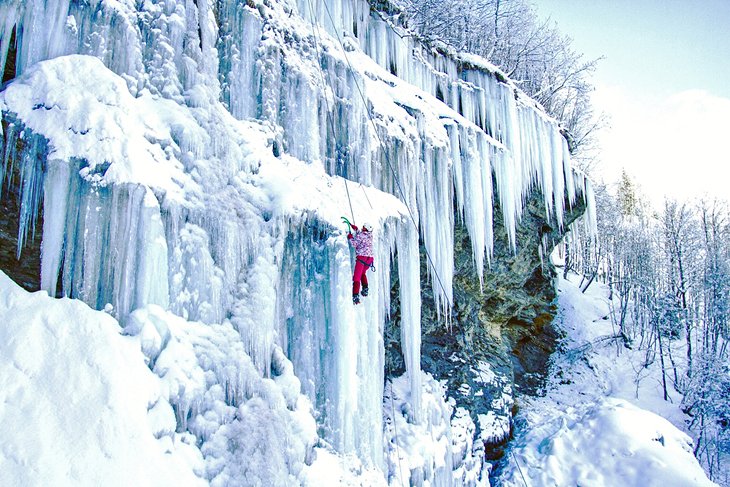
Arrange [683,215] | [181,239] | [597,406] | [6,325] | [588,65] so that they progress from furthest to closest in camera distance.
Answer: [683,215] < [588,65] < [597,406] < [181,239] < [6,325]

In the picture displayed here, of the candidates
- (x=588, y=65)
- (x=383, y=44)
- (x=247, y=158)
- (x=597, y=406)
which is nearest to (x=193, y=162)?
(x=247, y=158)

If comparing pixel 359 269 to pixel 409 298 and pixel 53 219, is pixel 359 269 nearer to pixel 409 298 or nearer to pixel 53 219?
pixel 409 298

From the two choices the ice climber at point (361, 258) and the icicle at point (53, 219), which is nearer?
the icicle at point (53, 219)

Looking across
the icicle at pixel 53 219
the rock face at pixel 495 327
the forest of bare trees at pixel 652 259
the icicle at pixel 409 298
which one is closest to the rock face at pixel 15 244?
the icicle at pixel 53 219

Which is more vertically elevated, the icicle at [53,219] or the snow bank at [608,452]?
the icicle at [53,219]

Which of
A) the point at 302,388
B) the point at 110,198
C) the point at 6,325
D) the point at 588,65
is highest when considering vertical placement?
the point at 588,65

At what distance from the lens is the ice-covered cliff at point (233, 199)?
11.9ft

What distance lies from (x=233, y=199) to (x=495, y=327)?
813cm

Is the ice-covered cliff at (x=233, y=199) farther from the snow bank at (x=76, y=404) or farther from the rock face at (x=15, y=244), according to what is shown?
the snow bank at (x=76, y=404)

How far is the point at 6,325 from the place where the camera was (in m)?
3.25

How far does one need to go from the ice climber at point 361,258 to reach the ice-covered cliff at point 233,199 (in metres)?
0.11

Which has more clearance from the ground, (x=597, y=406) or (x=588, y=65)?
(x=588, y=65)

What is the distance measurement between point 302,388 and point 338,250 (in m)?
1.49

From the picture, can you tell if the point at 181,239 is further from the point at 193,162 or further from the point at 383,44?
the point at 383,44
